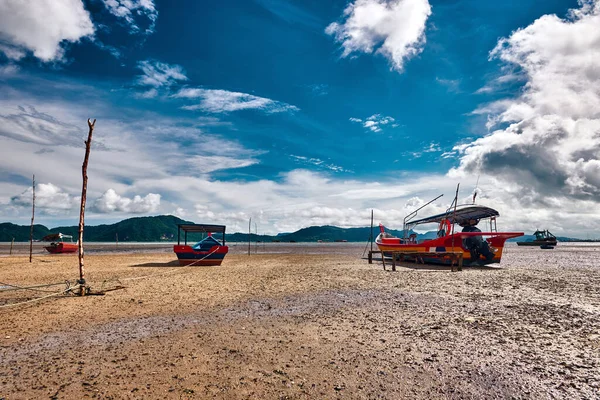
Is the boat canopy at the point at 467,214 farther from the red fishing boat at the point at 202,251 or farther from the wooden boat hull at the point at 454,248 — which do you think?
the red fishing boat at the point at 202,251

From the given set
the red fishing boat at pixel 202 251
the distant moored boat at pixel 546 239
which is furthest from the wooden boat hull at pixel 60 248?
the distant moored boat at pixel 546 239

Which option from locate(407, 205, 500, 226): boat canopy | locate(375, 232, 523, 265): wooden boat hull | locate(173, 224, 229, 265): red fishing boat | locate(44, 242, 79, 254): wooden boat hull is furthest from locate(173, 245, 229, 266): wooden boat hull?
locate(44, 242, 79, 254): wooden boat hull

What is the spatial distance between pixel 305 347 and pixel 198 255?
76.1 ft

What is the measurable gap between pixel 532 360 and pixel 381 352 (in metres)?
2.93

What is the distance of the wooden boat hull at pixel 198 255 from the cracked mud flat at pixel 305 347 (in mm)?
14697

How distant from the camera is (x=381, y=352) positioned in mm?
6727

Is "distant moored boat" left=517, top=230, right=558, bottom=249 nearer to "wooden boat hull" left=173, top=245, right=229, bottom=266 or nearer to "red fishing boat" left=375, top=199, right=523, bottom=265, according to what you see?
"red fishing boat" left=375, top=199, right=523, bottom=265

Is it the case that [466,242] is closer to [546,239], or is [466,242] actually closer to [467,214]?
[467,214]

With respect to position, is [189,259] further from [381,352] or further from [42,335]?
[381,352]

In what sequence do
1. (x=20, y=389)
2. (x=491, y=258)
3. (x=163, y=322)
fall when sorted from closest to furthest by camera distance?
(x=20, y=389)
(x=163, y=322)
(x=491, y=258)

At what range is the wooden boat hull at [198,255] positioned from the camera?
1091 inches

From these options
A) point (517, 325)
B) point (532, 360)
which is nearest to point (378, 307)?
point (517, 325)

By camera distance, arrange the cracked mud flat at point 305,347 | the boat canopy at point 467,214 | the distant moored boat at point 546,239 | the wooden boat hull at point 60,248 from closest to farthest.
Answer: the cracked mud flat at point 305,347, the boat canopy at point 467,214, the wooden boat hull at point 60,248, the distant moored boat at point 546,239

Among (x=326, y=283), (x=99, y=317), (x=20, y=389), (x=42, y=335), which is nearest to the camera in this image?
(x=20, y=389)
